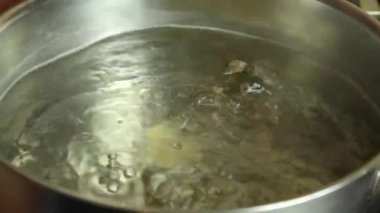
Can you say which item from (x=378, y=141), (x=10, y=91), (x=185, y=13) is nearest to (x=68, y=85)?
(x=10, y=91)

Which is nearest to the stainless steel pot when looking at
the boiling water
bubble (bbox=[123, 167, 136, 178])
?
the boiling water

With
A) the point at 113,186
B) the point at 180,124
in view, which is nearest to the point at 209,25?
the point at 180,124

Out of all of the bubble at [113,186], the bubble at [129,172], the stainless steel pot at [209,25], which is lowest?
the bubble at [113,186]

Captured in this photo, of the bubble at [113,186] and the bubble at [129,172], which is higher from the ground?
the bubble at [129,172]

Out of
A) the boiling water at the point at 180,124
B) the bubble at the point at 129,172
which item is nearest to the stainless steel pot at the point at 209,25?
the boiling water at the point at 180,124

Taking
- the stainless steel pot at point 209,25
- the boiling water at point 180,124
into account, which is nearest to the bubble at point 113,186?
the boiling water at point 180,124

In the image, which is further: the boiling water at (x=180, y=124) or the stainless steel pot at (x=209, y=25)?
the stainless steel pot at (x=209, y=25)

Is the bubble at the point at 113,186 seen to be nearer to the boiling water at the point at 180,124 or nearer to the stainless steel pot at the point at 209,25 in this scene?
the boiling water at the point at 180,124

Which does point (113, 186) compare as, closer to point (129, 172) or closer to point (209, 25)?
point (129, 172)
